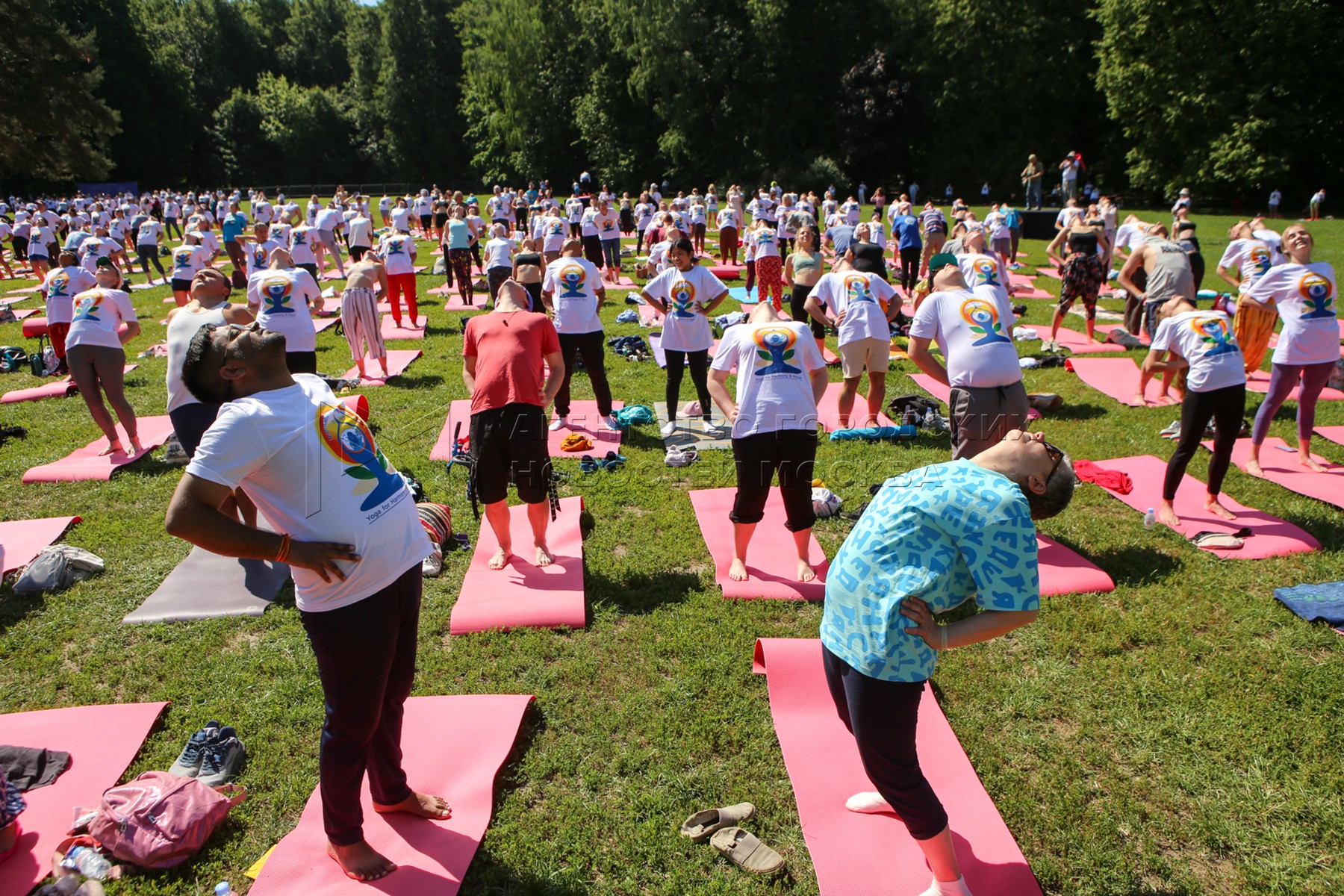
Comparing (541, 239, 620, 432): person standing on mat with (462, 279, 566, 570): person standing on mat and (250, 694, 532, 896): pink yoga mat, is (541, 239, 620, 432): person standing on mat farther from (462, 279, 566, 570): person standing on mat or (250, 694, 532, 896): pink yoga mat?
(250, 694, 532, 896): pink yoga mat

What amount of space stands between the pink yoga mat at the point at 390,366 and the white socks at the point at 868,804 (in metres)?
8.98

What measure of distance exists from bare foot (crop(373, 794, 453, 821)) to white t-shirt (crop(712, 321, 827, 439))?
273 cm

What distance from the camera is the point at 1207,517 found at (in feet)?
20.9

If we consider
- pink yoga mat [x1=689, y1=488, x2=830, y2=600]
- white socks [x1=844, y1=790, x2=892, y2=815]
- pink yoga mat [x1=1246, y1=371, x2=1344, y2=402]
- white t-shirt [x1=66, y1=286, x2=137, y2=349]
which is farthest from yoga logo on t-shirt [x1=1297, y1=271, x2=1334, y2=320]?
white t-shirt [x1=66, y1=286, x2=137, y2=349]

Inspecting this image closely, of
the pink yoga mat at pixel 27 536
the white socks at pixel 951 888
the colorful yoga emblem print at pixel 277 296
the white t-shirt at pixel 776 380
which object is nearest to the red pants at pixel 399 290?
the colorful yoga emblem print at pixel 277 296

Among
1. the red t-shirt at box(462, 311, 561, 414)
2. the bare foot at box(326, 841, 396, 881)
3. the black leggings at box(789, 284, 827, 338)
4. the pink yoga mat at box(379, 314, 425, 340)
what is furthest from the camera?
the pink yoga mat at box(379, 314, 425, 340)

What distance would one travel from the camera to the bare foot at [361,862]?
3188mm

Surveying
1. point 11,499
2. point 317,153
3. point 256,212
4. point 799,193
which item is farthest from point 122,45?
point 11,499

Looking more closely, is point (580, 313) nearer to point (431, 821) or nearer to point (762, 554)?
point (762, 554)

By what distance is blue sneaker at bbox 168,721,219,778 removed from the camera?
3898 mm

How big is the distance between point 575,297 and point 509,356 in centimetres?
358

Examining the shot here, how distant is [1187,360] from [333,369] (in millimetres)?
10658

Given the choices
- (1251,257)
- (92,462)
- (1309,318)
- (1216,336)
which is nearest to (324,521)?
(1216,336)

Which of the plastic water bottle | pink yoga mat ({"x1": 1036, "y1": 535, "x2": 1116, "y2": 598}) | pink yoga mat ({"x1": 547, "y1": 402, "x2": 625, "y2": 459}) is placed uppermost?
pink yoga mat ({"x1": 547, "y1": 402, "x2": 625, "y2": 459})
